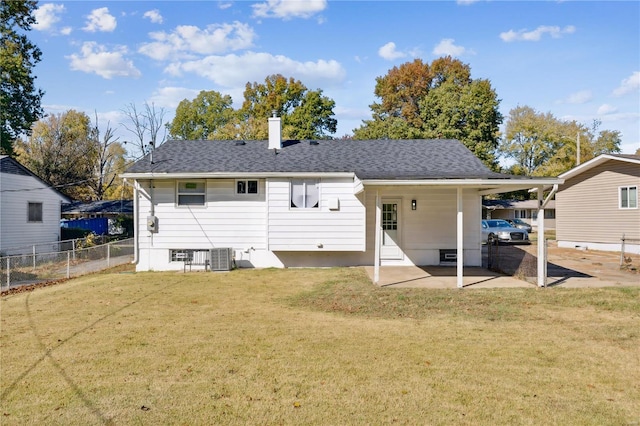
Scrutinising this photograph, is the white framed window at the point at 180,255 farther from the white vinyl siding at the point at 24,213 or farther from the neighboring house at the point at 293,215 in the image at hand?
the white vinyl siding at the point at 24,213

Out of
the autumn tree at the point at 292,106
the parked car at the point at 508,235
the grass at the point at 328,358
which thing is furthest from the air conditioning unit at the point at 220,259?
the autumn tree at the point at 292,106

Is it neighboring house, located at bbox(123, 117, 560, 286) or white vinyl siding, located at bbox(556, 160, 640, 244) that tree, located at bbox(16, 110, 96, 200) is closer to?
neighboring house, located at bbox(123, 117, 560, 286)

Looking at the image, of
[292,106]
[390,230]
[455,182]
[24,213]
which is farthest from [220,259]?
[292,106]

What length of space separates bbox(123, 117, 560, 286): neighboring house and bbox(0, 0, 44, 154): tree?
71.9ft

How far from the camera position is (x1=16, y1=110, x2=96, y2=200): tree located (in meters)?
35.7

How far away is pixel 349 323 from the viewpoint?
739 centimetres

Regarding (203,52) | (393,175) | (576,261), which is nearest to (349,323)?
(393,175)

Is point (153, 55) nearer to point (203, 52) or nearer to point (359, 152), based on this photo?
point (203, 52)

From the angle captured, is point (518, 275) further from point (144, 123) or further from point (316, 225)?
point (144, 123)

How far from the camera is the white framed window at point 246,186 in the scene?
14391 mm

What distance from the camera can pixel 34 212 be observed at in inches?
826

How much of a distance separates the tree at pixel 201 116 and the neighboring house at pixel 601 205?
3463cm

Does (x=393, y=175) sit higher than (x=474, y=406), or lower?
higher

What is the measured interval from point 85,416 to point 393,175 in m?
7.76
